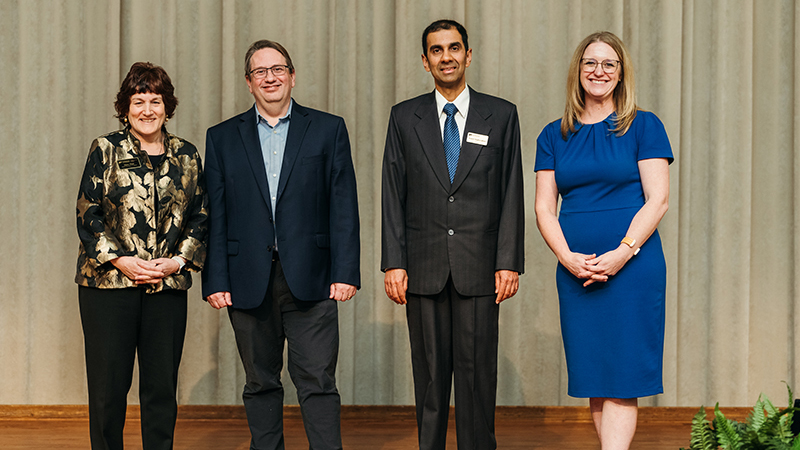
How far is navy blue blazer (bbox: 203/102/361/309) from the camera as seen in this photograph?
238 centimetres

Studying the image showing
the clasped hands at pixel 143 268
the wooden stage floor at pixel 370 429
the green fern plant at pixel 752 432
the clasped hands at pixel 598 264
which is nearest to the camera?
the green fern plant at pixel 752 432

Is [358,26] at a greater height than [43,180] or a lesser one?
greater

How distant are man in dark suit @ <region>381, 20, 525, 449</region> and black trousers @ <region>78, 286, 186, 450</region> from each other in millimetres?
838

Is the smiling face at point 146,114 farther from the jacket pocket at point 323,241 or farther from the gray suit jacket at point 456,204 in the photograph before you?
the gray suit jacket at point 456,204

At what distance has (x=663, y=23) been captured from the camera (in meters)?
3.70

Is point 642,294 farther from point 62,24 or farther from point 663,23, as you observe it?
point 62,24

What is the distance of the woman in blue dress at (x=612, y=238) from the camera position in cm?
218

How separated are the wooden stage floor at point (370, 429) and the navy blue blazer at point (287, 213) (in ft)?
3.66

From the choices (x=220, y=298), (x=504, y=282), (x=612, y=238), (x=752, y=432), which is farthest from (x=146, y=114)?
(x=752, y=432)

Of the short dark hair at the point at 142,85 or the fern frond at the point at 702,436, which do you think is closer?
the fern frond at the point at 702,436

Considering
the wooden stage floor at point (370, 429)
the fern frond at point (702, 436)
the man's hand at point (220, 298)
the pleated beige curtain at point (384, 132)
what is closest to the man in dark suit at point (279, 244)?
the man's hand at point (220, 298)

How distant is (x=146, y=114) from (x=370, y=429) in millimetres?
2041

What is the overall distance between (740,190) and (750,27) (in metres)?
0.94

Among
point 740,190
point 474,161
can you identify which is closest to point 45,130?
point 474,161
